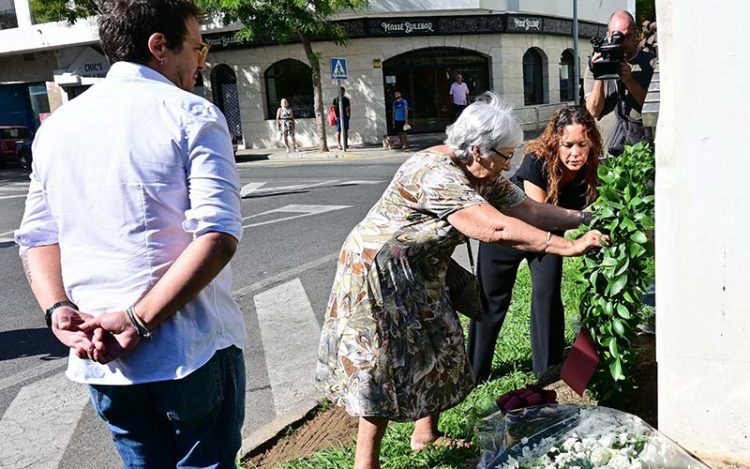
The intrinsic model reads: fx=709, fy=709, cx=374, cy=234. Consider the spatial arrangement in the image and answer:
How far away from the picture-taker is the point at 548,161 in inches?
159

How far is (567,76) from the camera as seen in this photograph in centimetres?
3044

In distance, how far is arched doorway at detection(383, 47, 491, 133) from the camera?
25906mm

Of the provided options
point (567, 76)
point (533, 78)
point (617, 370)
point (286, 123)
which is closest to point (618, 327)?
point (617, 370)

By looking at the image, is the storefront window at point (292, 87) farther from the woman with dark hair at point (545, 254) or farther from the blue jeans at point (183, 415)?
the blue jeans at point (183, 415)

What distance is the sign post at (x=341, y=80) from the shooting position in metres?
20.0

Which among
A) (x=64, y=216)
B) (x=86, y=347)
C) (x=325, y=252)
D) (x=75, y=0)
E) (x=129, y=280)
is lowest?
(x=325, y=252)

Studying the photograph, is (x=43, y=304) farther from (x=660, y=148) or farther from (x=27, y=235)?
(x=660, y=148)

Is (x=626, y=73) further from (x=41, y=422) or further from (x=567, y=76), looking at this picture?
(x=567, y=76)

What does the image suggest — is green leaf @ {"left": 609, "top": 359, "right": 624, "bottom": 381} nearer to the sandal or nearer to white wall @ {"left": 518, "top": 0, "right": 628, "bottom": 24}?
the sandal

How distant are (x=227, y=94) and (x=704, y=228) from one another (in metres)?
26.6

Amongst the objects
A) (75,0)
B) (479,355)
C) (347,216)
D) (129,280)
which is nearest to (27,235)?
(129,280)

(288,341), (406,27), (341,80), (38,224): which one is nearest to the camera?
(38,224)

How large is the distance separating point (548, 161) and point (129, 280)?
108 inches

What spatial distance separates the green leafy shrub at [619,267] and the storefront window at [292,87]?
2372cm
